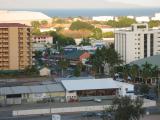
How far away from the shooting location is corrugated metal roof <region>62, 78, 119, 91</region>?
1962 cm

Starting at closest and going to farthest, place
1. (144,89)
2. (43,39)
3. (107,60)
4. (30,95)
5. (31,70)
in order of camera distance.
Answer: (30,95)
(144,89)
(107,60)
(31,70)
(43,39)

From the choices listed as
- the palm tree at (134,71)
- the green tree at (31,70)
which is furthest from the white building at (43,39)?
the palm tree at (134,71)

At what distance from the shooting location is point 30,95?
19.1 meters

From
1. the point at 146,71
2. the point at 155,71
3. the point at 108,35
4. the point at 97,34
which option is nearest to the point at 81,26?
the point at 97,34

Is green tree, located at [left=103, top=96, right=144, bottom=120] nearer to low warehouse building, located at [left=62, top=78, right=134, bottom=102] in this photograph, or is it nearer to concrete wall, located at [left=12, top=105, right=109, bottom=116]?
concrete wall, located at [left=12, top=105, right=109, bottom=116]

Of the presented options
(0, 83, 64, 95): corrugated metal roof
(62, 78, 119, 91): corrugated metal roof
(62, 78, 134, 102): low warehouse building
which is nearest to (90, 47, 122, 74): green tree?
(62, 78, 119, 91): corrugated metal roof

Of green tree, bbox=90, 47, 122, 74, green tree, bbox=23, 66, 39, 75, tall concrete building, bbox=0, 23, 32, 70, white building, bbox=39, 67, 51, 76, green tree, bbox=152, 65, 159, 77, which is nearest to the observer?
green tree, bbox=152, 65, 159, 77

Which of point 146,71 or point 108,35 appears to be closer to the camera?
point 146,71

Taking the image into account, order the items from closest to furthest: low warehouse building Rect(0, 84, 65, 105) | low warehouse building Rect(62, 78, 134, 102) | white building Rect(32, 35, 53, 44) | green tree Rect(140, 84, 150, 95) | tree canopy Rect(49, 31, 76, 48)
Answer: low warehouse building Rect(0, 84, 65, 105) < low warehouse building Rect(62, 78, 134, 102) < green tree Rect(140, 84, 150, 95) < tree canopy Rect(49, 31, 76, 48) < white building Rect(32, 35, 53, 44)

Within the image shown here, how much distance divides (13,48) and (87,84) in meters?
8.88

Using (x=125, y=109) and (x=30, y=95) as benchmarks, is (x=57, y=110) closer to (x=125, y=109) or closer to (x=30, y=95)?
(x=30, y=95)

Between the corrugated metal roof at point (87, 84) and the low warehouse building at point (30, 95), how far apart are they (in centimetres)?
47

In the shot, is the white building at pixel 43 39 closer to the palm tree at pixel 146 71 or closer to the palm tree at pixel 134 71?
the palm tree at pixel 134 71

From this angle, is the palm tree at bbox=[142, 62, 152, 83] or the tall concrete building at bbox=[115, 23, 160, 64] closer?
the palm tree at bbox=[142, 62, 152, 83]
